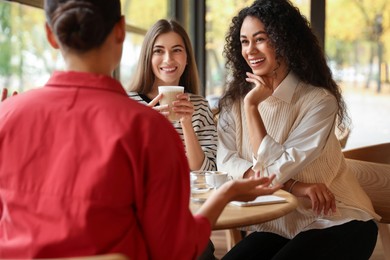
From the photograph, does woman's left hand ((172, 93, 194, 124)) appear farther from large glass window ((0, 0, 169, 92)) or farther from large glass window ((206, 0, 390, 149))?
large glass window ((206, 0, 390, 149))

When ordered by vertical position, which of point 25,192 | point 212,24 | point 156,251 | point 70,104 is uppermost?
point 212,24

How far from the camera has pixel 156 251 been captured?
1.12m

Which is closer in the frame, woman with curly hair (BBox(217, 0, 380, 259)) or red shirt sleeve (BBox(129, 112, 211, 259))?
red shirt sleeve (BBox(129, 112, 211, 259))

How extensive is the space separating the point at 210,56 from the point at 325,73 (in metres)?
3.21

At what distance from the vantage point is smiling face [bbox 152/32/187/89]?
8.35 feet

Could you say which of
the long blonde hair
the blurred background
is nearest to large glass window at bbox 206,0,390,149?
the blurred background

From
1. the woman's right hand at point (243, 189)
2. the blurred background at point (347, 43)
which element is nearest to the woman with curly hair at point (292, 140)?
the woman's right hand at point (243, 189)

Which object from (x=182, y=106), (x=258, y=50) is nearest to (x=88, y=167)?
(x=182, y=106)

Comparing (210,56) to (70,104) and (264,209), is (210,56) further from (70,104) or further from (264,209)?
(70,104)

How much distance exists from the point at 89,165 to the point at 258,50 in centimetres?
135

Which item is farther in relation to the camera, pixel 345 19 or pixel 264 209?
pixel 345 19

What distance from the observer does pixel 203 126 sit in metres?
2.58

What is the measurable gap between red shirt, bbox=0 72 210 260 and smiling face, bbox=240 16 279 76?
3.94ft

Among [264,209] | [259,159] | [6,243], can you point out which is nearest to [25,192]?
[6,243]
